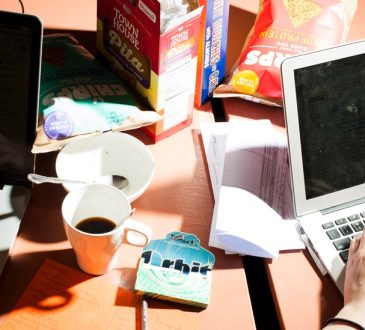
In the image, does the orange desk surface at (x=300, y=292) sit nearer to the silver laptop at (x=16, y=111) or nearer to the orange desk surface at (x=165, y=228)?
the orange desk surface at (x=165, y=228)

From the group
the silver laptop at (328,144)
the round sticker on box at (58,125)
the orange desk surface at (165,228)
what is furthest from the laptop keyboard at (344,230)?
the round sticker on box at (58,125)

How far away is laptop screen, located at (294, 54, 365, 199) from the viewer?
83 cm

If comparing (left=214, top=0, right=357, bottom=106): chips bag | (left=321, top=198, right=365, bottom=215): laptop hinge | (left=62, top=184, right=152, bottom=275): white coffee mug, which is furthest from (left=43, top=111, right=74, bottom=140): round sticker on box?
(left=321, top=198, right=365, bottom=215): laptop hinge

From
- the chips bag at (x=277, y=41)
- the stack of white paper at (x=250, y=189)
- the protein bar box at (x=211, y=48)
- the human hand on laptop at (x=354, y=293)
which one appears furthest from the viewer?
the chips bag at (x=277, y=41)

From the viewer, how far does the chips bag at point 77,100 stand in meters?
0.90

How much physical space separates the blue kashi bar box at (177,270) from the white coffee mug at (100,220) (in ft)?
0.12

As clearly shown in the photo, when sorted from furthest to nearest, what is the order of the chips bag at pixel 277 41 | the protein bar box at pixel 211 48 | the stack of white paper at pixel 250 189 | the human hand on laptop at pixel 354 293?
the chips bag at pixel 277 41 → the protein bar box at pixel 211 48 → the stack of white paper at pixel 250 189 → the human hand on laptop at pixel 354 293

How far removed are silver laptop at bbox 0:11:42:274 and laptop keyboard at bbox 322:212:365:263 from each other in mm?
514

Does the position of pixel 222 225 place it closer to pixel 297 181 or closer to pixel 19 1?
pixel 297 181

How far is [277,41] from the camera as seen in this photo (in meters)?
1.11

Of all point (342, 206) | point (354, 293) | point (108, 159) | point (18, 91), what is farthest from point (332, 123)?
point (18, 91)

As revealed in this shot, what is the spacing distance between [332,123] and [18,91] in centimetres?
51

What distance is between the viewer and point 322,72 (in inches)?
32.6

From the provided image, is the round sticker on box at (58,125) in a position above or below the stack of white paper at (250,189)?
above
